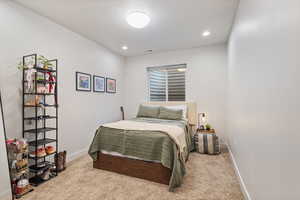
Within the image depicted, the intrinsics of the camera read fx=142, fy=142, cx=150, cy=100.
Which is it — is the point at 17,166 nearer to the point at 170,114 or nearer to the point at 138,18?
the point at 138,18

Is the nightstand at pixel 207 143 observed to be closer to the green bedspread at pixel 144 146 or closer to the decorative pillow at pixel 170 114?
the decorative pillow at pixel 170 114

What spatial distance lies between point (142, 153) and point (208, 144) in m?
1.74

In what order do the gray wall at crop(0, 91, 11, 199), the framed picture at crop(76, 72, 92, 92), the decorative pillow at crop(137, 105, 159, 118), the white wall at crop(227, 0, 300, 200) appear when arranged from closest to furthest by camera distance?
1. the white wall at crop(227, 0, 300, 200)
2. the gray wall at crop(0, 91, 11, 199)
3. the framed picture at crop(76, 72, 92, 92)
4. the decorative pillow at crop(137, 105, 159, 118)

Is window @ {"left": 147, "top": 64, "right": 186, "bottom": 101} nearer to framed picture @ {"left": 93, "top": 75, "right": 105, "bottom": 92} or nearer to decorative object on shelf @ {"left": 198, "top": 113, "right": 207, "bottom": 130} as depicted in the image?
decorative object on shelf @ {"left": 198, "top": 113, "right": 207, "bottom": 130}

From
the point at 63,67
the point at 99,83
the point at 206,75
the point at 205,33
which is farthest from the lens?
the point at 206,75

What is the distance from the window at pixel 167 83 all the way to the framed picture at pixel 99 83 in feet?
4.85

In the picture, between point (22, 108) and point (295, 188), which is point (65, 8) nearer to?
point (22, 108)

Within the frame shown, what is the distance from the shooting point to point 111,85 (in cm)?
406

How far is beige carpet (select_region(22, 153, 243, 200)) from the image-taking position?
176 cm

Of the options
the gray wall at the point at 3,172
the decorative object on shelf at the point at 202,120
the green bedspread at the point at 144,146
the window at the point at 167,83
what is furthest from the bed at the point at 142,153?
the window at the point at 167,83

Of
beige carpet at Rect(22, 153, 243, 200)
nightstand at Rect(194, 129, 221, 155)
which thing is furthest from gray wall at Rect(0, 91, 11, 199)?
nightstand at Rect(194, 129, 221, 155)

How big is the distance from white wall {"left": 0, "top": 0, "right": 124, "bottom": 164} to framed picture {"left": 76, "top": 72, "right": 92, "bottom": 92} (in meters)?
0.10

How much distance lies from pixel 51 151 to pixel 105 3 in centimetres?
239

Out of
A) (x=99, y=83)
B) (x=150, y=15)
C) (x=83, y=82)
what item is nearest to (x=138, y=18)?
(x=150, y=15)
